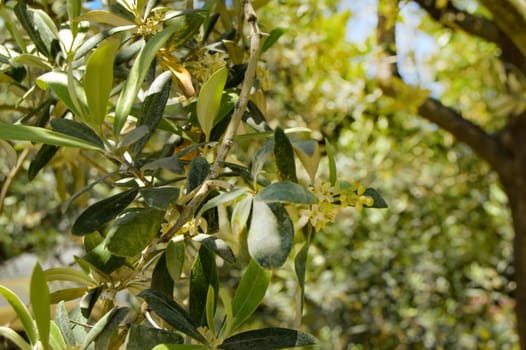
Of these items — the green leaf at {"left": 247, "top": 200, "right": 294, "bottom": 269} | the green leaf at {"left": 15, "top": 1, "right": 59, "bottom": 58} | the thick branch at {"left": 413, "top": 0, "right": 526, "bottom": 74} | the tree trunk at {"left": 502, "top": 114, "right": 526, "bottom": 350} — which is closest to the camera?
the green leaf at {"left": 247, "top": 200, "right": 294, "bottom": 269}

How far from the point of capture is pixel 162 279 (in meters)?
0.49

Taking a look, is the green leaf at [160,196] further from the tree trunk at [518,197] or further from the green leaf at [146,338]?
the tree trunk at [518,197]

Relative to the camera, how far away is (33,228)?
8.09ft

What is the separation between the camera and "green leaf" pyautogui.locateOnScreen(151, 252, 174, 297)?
1.61ft

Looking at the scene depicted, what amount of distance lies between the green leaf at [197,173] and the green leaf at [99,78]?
A: 2.7 inches

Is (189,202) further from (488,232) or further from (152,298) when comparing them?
(488,232)

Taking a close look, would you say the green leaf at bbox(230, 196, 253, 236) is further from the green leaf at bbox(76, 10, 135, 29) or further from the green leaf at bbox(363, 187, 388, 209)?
the green leaf at bbox(76, 10, 135, 29)

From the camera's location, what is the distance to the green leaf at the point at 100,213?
1.46 ft

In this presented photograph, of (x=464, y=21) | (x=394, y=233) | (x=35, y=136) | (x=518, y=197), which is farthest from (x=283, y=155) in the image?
(x=394, y=233)

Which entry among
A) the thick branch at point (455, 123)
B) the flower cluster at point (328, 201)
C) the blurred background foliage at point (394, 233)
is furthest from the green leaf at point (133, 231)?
the blurred background foliage at point (394, 233)

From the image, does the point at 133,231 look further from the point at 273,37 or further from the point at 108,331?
the point at 273,37

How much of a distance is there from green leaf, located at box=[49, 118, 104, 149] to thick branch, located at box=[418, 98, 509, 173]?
1.62 metres

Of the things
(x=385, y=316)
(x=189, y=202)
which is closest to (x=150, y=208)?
(x=189, y=202)

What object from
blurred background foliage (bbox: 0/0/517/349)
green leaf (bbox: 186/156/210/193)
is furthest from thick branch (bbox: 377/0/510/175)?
green leaf (bbox: 186/156/210/193)
